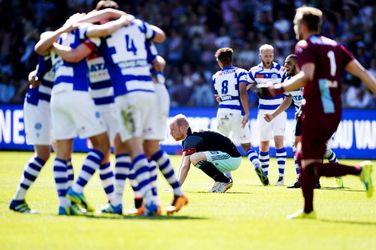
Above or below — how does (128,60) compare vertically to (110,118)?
above

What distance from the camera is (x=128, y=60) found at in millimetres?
10625

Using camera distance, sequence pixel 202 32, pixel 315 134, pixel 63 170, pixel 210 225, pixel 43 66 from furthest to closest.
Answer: pixel 202 32 < pixel 43 66 < pixel 63 170 < pixel 315 134 < pixel 210 225

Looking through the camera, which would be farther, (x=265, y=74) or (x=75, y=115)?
(x=265, y=74)

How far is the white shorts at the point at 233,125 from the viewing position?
1784 centimetres

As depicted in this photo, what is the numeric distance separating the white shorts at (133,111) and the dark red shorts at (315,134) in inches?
67.6

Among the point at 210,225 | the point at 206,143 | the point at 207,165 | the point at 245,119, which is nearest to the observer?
the point at 210,225

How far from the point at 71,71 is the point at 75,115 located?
51cm

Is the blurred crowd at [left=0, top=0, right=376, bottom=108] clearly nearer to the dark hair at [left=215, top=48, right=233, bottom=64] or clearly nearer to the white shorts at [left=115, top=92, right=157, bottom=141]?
the dark hair at [left=215, top=48, right=233, bottom=64]

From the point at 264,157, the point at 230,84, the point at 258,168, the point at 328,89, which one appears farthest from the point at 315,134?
the point at 264,157

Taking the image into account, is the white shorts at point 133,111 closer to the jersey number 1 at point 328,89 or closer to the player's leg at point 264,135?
the jersey number 1 at point 328,89

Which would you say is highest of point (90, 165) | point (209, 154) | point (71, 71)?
point (71, 71)

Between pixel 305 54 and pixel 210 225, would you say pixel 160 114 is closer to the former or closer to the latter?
pixel 210 225

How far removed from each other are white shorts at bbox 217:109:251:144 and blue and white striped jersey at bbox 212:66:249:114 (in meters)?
0.11

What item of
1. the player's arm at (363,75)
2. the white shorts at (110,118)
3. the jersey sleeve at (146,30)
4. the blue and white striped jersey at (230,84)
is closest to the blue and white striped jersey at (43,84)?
the white shorts at (110,118)
